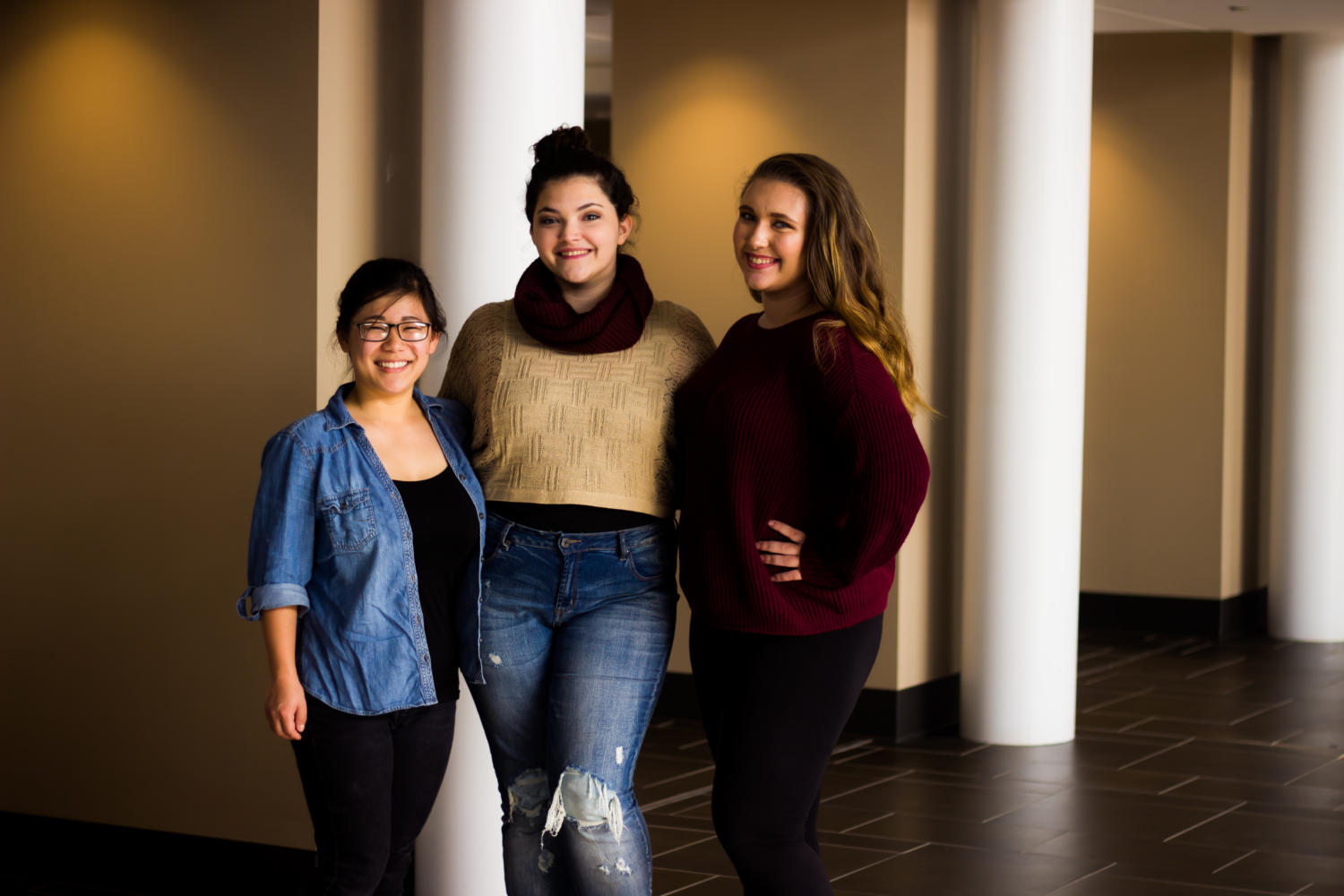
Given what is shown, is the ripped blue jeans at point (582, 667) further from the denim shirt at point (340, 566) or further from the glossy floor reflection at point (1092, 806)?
the glossy floor reflection at point (1092, 806)

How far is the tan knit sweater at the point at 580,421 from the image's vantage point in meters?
2.92

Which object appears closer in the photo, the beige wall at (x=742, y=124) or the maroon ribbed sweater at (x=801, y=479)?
the maroon ribbed sweater at (x=801, y=479)

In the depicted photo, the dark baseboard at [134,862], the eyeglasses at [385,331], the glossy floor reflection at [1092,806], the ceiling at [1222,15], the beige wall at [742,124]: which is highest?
the ceiling at [1222,15]

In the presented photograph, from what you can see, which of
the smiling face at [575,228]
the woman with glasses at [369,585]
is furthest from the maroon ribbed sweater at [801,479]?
the woman with glasses at [369,585]

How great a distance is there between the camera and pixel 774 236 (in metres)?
2.87

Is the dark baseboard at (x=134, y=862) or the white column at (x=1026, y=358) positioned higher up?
the white column at (x=1026, y=358)

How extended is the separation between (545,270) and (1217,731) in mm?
4654

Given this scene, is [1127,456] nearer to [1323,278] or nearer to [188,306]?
[1323,278]

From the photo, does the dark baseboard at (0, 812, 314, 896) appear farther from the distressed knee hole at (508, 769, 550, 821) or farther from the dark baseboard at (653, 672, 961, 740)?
the dark baseboard at (653, 672, 961, 740)

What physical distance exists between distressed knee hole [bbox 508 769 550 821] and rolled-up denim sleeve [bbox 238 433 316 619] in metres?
0.52

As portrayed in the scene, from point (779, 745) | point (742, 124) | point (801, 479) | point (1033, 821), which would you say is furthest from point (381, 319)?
point (742, 124)

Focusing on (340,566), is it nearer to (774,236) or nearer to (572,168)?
(572,168)

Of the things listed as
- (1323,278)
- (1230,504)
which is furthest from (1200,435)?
(1323,278)

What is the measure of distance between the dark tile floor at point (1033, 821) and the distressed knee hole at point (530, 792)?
1.46 meters
